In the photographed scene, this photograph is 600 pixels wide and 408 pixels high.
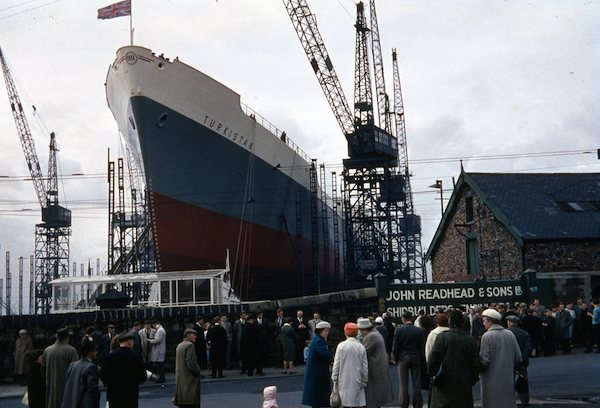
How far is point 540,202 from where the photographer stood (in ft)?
104

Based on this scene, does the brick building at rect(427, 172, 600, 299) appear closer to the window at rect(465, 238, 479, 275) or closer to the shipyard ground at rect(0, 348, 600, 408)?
the window at rect(465, 238, 479, 275)

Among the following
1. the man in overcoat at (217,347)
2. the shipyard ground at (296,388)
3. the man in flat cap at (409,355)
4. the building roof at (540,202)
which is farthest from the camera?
the building roof at (540,202)

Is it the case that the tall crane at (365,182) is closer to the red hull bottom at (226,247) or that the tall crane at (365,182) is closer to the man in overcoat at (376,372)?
the red hull bottom at (226,247)

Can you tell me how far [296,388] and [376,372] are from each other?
607cm

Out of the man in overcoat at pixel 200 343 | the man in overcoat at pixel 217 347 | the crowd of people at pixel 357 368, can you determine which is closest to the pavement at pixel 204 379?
the man in overcoat at pixel 217 347

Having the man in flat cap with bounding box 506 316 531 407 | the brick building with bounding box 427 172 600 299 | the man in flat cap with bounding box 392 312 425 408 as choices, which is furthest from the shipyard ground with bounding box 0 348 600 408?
the brick building with bounding box 427 172 600 299

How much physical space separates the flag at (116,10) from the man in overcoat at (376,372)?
27.8 meters

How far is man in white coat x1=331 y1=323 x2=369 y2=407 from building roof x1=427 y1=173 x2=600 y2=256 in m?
20.7

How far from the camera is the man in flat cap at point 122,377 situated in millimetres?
9000

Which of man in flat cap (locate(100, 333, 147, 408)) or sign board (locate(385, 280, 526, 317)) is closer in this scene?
man in flat cap (locate(100, 333, 147, 408))

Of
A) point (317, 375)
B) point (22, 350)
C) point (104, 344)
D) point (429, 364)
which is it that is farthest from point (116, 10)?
point (429, 364)

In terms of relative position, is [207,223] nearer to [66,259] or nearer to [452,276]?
[452,276]

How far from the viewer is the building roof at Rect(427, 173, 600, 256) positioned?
97.3ft

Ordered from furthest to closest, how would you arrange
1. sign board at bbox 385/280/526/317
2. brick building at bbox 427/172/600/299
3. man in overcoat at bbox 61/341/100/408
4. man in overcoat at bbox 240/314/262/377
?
brick building at bbox 427/172/600/299 < sign board at bbox 385/280/526/317 < man in overcoat at bbox 240/314/262/377 < man in overcoat at bbox 61/341/100/408
